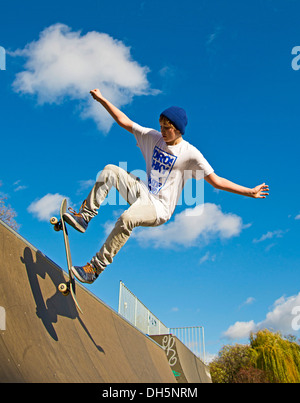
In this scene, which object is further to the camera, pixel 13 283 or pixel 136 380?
pixel 136 380

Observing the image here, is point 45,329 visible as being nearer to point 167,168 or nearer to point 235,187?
point 167,168

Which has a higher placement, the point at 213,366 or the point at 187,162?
the point at 213,366

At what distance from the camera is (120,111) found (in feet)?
15.7

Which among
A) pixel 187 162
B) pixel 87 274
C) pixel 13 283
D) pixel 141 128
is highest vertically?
pixel 141 128

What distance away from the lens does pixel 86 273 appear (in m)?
4.23

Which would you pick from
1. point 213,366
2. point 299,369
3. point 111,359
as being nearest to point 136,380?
point 111,359

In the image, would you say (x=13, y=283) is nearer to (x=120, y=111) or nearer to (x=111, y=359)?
(x=120, y=111)

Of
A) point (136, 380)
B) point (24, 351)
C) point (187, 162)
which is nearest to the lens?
point (24, 351)

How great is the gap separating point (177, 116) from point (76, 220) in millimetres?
1795

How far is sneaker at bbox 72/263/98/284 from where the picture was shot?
4.18 metres

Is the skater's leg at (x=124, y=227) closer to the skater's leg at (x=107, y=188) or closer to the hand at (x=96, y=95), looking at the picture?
the skater's leg at (x=107, y=188)

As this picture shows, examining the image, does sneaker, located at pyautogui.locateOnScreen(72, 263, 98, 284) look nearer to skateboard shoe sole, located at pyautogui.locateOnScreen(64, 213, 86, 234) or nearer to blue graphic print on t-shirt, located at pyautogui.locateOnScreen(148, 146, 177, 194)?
skateboard shoe sole, located at pyautogui.locateOnScreen(64, 213, 86, 234)
